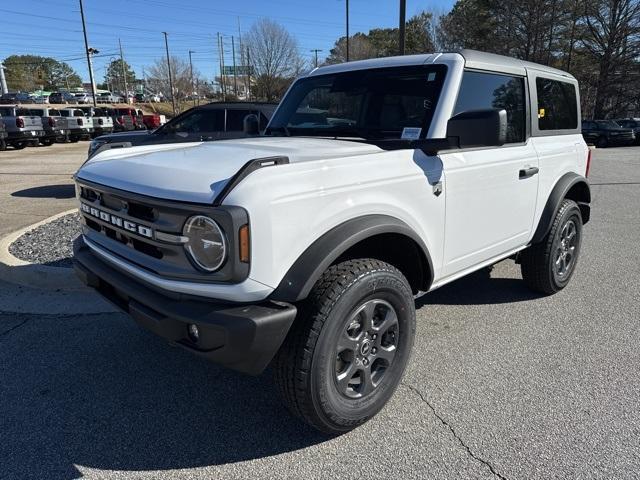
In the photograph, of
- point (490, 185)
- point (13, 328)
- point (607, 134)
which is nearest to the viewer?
point (490, 185)

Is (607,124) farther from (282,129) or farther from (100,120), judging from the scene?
(282,129)

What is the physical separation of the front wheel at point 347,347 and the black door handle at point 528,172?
156 centimetres

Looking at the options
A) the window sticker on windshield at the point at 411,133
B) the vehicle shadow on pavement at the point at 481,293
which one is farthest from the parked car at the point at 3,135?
the window sticker on windshield at the point at 411,133

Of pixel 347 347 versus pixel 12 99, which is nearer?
pixel 347 347

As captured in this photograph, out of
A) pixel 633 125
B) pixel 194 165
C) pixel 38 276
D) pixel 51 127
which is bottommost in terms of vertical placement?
pixel 38 276

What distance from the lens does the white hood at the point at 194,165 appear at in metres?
2.20

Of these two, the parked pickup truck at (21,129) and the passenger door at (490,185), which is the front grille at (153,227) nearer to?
the passenger door at (490,185)

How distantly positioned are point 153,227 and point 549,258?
10.8 feet

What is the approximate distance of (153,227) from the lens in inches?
90.1

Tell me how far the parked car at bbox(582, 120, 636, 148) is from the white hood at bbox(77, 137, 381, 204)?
95.6 feet

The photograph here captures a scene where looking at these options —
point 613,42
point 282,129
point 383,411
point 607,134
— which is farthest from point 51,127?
point 613,42

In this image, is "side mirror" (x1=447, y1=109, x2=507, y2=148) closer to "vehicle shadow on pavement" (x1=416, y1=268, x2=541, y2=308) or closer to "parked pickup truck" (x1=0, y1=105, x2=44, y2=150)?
"vehicle shadow on pavement" (x1=416, y1=268, x2=541, y2=308)

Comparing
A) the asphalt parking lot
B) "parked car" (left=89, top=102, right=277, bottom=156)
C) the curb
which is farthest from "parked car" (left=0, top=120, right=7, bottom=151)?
the asphalt parking lot

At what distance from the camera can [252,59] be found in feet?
176
